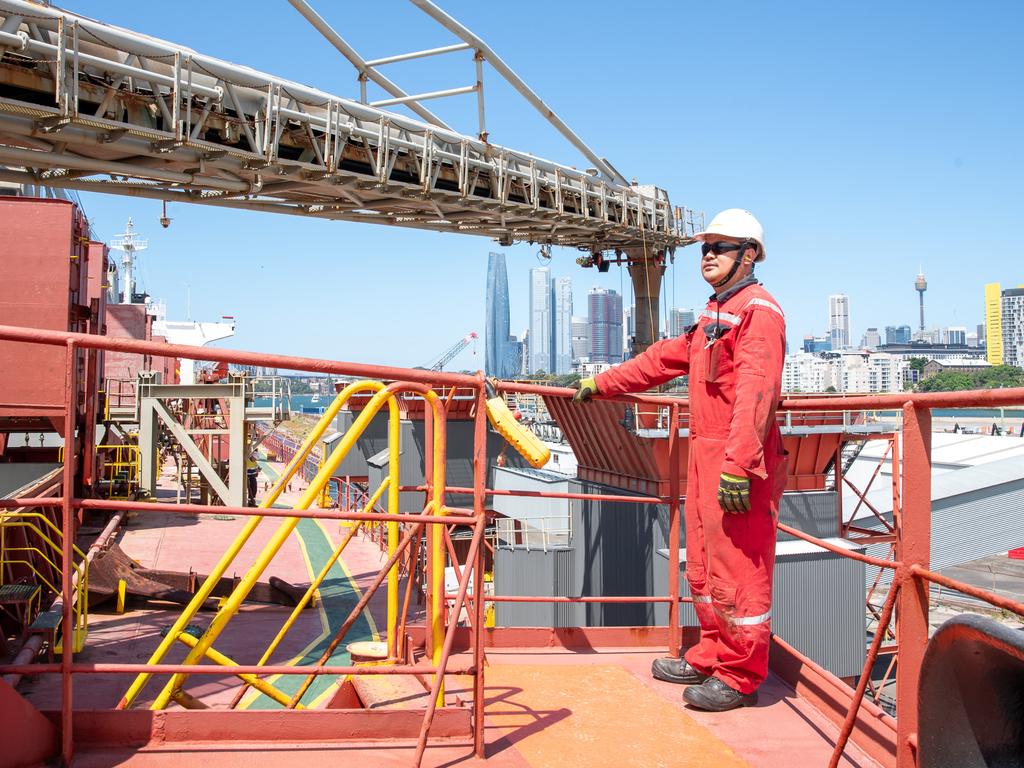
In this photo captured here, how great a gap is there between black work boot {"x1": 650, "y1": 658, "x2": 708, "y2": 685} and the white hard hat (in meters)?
2.07

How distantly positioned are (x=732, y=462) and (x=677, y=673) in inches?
52.4

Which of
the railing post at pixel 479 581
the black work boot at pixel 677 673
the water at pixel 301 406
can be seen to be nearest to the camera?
the railing post at pixel 479 581

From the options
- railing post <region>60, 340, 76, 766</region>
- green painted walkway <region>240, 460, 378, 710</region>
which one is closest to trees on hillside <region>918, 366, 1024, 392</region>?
green painted walkway <region>240, 460, 378, 710</region>

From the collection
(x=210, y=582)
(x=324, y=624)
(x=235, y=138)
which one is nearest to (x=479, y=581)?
(x=210, y=582)

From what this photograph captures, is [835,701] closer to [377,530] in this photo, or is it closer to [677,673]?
[677,673]

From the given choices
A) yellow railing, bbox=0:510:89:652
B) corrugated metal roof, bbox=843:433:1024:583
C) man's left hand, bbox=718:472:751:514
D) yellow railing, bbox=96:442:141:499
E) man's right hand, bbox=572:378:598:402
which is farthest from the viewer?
corrugated metal roof, bbox=843:433:1024:583

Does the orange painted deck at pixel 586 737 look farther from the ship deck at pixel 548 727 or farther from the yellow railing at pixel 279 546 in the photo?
the yellow railing at pixel 279 546

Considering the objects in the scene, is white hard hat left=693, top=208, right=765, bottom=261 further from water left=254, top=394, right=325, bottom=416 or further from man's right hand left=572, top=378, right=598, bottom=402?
water left=254, top=394, right=325, bottom=416

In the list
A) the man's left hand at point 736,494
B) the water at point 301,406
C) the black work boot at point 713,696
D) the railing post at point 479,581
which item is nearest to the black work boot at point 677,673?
the black work boot at point 713,696

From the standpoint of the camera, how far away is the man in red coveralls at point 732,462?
3.37 m

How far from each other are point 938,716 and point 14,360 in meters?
11.8

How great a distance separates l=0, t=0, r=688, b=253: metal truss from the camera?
9969 mm

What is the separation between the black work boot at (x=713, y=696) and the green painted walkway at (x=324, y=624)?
2.74 metres

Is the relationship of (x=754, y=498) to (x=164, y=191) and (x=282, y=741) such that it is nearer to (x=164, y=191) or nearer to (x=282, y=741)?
(x=282, y=741)
